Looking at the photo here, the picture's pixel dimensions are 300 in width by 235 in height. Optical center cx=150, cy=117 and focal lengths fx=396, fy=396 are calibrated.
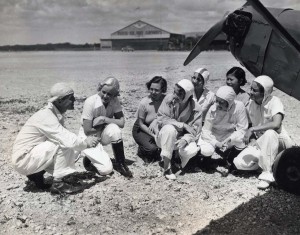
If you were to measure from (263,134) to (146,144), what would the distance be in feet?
5.62

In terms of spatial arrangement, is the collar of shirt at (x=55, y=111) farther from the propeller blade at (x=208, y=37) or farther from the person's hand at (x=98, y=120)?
the propeller blade at (x=208, y=37)

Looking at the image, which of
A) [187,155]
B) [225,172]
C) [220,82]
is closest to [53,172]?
[187,155]

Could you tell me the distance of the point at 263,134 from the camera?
516 centimetres

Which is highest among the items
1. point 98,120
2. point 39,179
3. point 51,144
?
point 98,120

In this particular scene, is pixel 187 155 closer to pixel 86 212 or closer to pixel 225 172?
pixel 225 172

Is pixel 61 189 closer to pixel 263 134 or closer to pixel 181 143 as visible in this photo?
pixel 181 143

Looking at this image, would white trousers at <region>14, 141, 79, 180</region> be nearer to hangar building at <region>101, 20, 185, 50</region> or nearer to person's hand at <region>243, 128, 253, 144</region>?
person's hand at <region>243, 128, 253, 144</region>

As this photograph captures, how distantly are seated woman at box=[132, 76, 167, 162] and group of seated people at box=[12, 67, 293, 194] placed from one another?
1 centimetres

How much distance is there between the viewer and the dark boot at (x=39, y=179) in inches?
189

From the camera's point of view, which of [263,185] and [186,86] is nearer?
[263,185]

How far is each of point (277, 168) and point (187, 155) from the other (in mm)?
1176

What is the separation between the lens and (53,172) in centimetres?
472

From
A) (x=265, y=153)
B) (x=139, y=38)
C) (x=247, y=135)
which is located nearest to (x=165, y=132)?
(x=247, y=135)

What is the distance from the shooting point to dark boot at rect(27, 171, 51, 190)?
189 inches
